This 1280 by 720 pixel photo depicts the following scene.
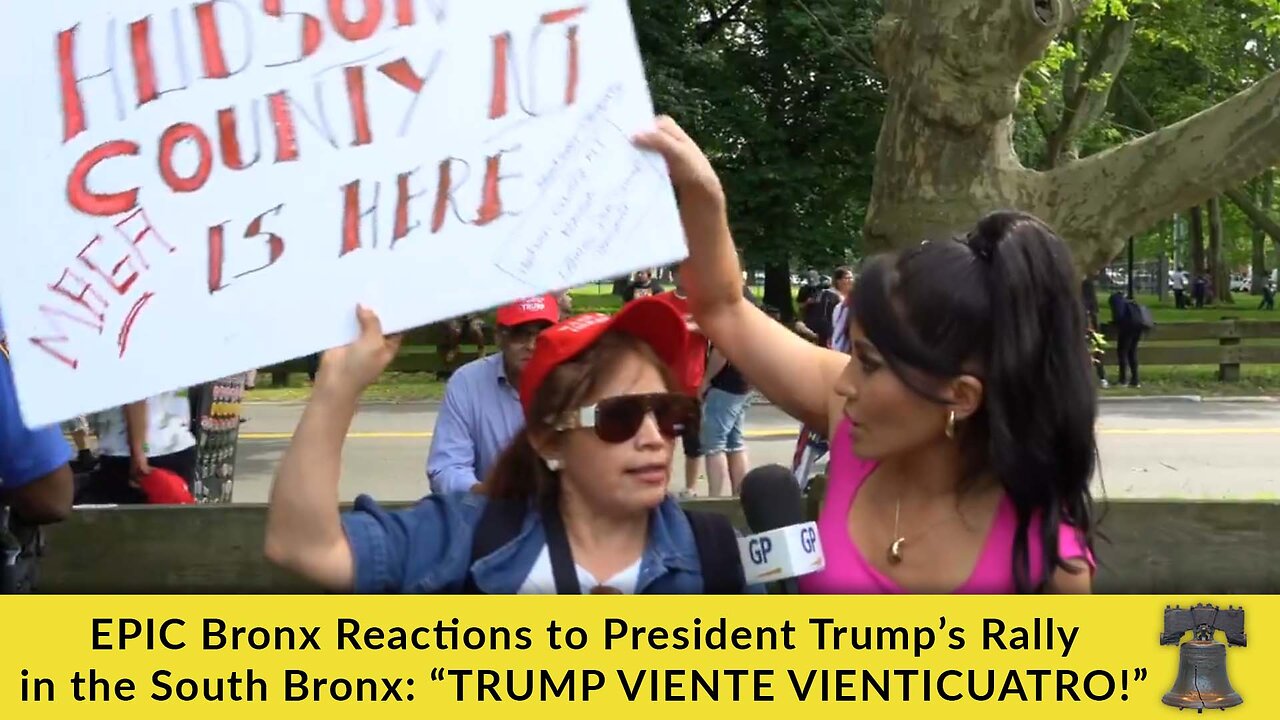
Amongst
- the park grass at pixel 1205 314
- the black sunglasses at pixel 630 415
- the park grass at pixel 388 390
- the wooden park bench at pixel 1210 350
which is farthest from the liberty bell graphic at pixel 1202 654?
the park grass at pixel 1205 314

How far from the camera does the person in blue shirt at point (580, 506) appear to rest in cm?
187

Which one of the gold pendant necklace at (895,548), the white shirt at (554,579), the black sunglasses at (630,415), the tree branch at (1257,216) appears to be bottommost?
the white shirt at (554,579)

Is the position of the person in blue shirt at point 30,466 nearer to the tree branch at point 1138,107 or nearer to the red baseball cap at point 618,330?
the red baseball cap at point 618,330

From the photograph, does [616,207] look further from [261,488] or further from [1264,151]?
[261,488]

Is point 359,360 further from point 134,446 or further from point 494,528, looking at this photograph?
point 134,446

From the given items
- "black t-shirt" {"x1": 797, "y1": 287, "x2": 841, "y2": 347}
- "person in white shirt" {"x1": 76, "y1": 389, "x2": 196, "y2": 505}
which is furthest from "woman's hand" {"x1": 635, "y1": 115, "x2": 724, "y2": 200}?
"black t-shirt" {"x1": 797, "y1": 287, "x2": 841, "y2": 347}

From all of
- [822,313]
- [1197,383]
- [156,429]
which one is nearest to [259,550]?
[156,429]

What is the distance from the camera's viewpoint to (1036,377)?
170cm

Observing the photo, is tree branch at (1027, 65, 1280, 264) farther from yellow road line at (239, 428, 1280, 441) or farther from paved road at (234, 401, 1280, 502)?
yellow road line at (239, 428, 1280, 441)

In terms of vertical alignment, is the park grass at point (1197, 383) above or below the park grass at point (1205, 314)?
below

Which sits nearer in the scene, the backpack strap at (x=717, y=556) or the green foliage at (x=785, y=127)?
the backpack strap at (x=717, y=556)

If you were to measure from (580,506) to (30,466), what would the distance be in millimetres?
1144

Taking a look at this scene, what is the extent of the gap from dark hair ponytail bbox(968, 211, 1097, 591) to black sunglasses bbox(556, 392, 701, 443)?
45 cm

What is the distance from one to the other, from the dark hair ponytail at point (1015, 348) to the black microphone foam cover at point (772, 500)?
30 centimetres
